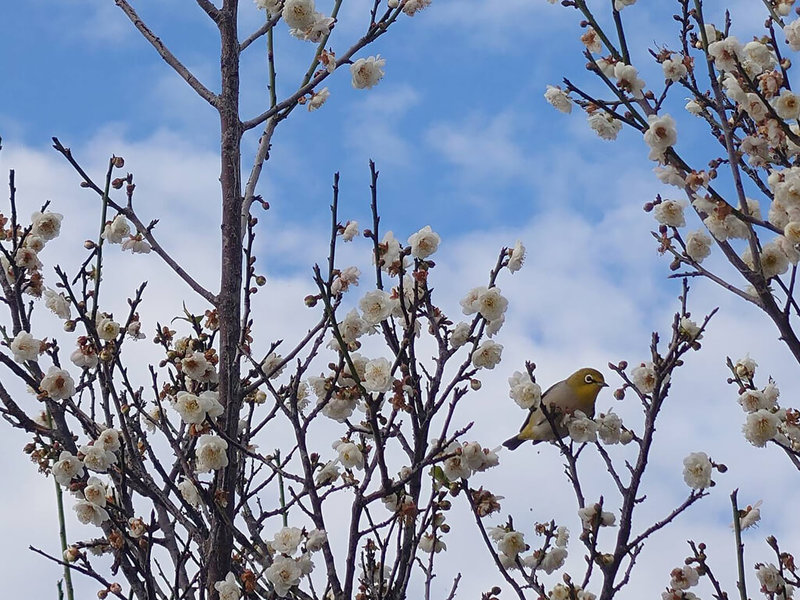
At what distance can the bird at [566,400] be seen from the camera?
343cm

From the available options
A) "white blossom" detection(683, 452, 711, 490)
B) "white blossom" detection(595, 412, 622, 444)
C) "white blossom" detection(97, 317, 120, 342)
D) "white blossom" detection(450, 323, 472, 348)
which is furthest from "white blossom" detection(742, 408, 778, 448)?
"white blossom" detection(97, 317, 120, 342)

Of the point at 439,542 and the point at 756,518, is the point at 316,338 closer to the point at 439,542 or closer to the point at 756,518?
the point at 439,542

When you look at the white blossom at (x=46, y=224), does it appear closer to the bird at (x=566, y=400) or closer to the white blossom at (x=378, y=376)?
the white blossom at (x=378, y=376)

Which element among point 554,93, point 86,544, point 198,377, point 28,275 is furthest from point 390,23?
point 86,544

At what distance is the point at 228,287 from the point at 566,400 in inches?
55.1

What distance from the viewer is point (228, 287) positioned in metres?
3.20

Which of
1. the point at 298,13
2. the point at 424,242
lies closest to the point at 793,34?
the point at 424,242

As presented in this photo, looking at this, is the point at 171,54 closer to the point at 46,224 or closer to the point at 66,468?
the point at 46,224

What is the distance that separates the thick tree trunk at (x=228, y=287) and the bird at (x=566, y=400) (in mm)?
1118

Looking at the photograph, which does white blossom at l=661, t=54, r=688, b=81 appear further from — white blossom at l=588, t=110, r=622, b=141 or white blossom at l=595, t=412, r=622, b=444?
white blossom at l=595, t=412, r=622, b=444

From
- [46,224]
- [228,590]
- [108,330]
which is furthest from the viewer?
[46,224]

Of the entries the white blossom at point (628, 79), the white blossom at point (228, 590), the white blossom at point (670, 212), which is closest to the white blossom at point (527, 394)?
the white blossom at point (670, 212)

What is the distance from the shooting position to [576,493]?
3301 millimetres

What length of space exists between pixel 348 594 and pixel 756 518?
1549 mm
